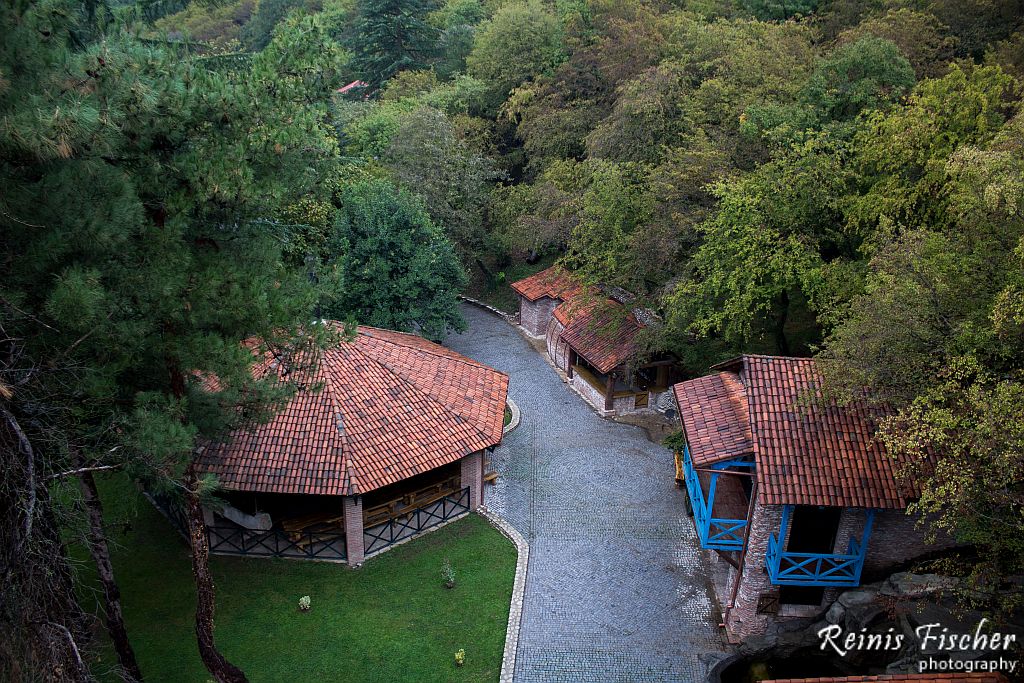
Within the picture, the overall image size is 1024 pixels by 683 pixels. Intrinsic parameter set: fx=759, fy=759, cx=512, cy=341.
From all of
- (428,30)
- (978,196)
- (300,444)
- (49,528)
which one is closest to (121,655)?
(49,528)

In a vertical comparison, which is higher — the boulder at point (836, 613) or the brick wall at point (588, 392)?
the boulder at point (836, 613)

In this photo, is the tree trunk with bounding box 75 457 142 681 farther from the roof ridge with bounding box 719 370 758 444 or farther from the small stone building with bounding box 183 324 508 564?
the roof ridge with bounding box 719 370 758 444

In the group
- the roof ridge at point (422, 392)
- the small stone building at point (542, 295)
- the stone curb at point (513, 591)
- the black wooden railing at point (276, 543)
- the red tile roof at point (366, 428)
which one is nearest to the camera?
the stone curb at point (513, 591)

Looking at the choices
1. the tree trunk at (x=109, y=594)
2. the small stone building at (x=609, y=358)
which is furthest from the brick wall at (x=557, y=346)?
the tree trunk at (x=109, y=594)

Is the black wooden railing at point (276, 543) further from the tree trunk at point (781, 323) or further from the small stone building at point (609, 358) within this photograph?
the tree trunk at point (781, 323)

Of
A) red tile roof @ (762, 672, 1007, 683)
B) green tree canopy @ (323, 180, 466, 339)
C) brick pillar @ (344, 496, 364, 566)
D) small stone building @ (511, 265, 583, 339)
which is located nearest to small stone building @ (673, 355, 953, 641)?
red tile roof @ (762, 672, 1007, 683)

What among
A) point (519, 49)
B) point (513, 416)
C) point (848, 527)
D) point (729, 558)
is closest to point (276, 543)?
point (513, 416)

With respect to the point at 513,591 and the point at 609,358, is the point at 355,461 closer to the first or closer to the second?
the point at 513,591
